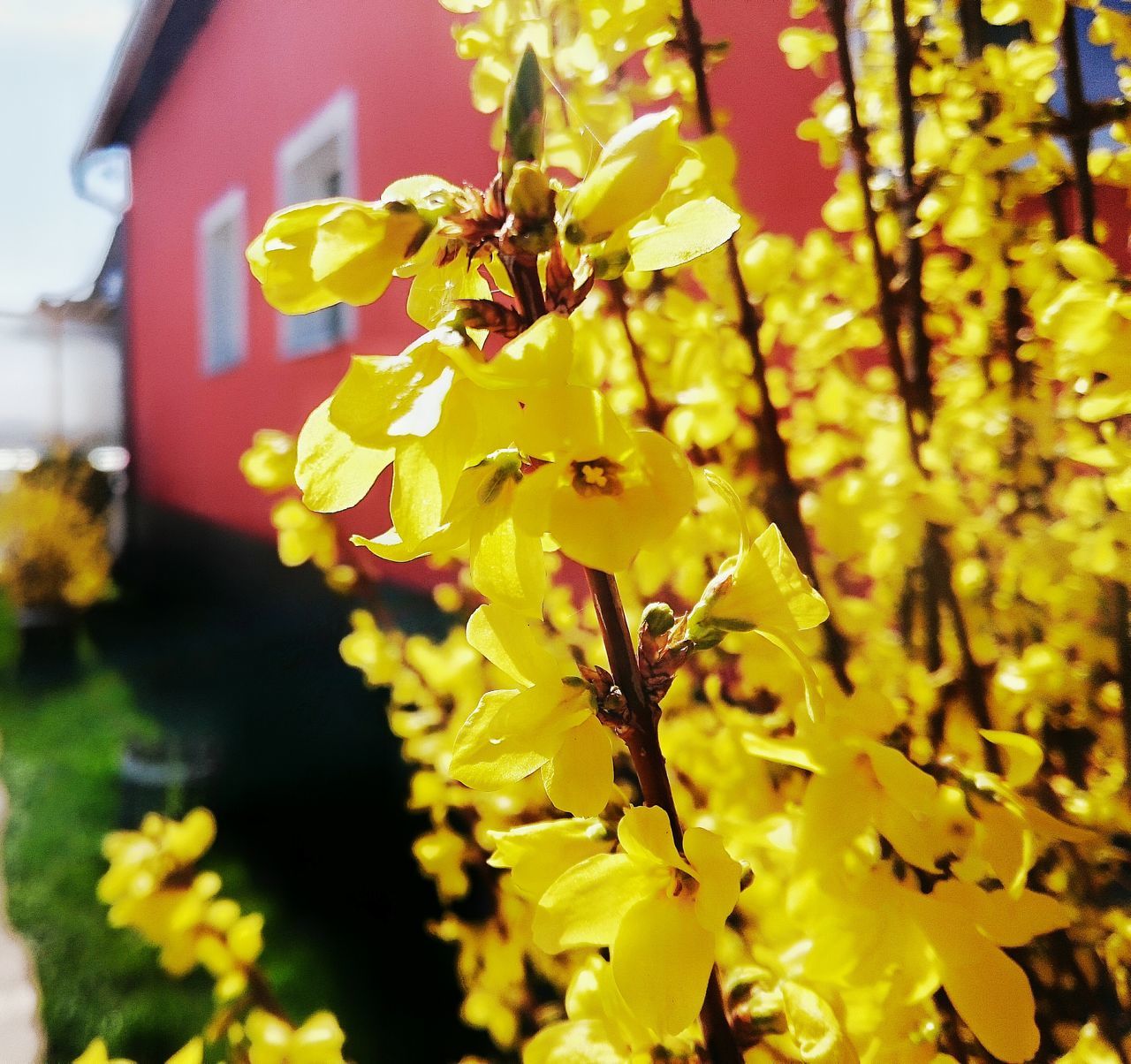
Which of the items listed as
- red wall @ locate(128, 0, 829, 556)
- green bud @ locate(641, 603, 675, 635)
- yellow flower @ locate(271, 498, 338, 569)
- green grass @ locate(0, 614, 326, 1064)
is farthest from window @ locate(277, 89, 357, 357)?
green bud @ locate(641, 603, 675, 635)

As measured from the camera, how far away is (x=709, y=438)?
0.78 m

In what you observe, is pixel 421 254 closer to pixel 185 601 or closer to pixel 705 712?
pixel 705 712

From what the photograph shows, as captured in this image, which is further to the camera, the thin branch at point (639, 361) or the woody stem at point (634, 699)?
the thin branch at point (639, 361)

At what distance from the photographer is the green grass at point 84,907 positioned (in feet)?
5.34

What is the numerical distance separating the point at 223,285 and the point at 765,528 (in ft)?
15.5

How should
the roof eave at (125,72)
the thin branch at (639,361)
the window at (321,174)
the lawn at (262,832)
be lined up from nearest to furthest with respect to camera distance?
1. the thin branch at (639,361)
2. the lawn at (262,832)
3. the window at (321,174)
4. the roof eave at (125,72)

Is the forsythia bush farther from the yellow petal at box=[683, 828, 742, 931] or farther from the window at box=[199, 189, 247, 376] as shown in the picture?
the window at box=[199, 189, 247, 376]

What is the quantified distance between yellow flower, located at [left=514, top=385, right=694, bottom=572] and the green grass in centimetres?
168

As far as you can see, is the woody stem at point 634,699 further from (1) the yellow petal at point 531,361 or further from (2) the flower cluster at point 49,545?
(2) the flower cluster at point 49,545

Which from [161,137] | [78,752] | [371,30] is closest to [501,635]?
[371,30]

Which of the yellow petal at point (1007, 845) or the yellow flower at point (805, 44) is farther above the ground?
the yellow flower at point (805, 44)

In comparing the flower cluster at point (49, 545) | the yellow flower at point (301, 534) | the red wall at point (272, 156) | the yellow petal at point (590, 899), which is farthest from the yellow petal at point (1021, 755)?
the flower cluster at point (49, 545)

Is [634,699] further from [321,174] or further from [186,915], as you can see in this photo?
[321,174]

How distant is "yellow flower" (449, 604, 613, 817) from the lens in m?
0.38
